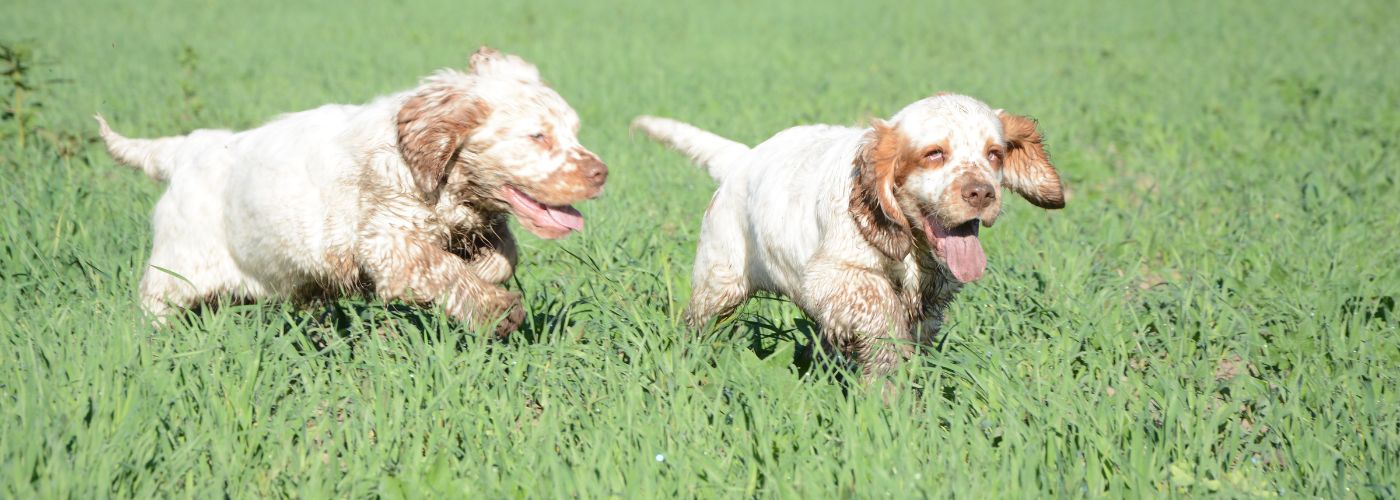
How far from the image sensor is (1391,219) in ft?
20.7

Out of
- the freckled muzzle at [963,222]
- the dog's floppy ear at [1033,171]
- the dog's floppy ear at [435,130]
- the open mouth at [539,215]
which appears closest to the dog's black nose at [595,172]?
the open mouth at [539,215]

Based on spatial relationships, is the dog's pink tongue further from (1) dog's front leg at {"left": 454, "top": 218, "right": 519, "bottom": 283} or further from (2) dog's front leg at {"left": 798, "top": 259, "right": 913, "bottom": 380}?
(2) dog's front leg at {"left": 798, "top": 259, "right": 913, "bottom": 380}

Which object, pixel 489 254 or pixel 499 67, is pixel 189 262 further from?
pixel 499 67

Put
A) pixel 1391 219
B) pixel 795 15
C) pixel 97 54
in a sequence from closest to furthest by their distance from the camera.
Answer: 1. pixel 1391 219
2. pixel 97 54
3. pixel 795 15

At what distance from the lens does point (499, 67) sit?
3844 mm

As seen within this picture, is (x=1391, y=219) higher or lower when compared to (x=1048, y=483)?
lower

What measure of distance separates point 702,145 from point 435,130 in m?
1.41

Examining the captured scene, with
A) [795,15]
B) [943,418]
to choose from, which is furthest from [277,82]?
[795,15]

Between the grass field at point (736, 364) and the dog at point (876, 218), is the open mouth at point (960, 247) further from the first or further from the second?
the grass field at point (736, 364)

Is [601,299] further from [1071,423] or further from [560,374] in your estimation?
[1071,423]

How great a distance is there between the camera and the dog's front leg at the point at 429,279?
145 inches

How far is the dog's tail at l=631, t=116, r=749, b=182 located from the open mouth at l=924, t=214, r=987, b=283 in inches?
→ 46.6

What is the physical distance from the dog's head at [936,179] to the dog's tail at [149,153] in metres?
2.73

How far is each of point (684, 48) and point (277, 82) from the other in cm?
630
